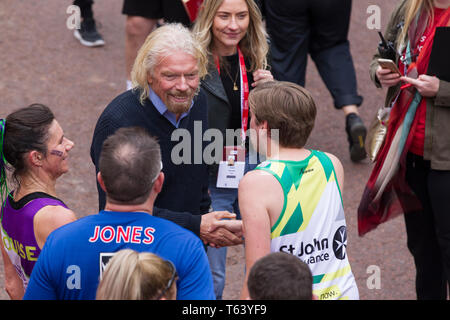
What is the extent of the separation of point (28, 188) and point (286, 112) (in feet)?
3.95

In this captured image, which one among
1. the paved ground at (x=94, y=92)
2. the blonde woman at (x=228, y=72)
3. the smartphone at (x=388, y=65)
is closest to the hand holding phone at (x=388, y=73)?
the smartphone at (x=388, y=65)

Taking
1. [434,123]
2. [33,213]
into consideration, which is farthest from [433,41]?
[33,213]

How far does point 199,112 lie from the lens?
400 centimetres

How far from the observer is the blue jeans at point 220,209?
177 inches

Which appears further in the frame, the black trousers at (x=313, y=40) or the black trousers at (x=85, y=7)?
the black trousers at (x=85, y=7)

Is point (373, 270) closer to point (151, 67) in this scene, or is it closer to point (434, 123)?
point (434, 123)

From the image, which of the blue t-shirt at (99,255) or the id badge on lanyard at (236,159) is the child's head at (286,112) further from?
the id badge on lanyard at (236,159)

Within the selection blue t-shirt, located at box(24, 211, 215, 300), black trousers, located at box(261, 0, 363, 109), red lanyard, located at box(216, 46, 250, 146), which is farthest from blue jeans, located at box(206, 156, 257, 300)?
black trousers, located at box(261, 0, 363, 109)

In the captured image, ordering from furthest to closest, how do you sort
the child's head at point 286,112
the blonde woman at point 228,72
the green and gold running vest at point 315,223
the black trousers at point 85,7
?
1. the black trousers at point 85,7
2. the blonde woman at point 228,72
3. the child's head at point 286,112
4. the green and gold running vest at point 315,223

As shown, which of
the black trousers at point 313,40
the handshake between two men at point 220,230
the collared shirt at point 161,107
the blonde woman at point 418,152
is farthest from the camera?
the black trousers at point 313,40

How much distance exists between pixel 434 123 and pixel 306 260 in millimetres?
1329

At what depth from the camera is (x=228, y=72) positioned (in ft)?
14.9

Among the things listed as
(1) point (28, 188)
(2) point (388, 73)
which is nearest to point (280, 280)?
(1) point (28, 188)

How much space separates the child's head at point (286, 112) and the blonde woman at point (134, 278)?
104 cm
